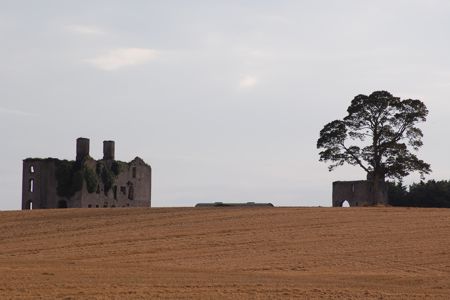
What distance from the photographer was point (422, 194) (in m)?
77.6

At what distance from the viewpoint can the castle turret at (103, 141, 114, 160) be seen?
75625mm

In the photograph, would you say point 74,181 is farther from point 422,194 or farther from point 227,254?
point 227,254

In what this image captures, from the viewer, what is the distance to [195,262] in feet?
87.3

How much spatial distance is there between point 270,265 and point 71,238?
1026 centimetres

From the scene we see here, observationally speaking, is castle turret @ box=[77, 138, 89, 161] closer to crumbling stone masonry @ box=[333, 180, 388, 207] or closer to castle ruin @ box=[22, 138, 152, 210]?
castle ruin @ box=[22, 138, 152, 210]

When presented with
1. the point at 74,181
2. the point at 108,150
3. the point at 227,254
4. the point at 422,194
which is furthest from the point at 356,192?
the point at 227,254

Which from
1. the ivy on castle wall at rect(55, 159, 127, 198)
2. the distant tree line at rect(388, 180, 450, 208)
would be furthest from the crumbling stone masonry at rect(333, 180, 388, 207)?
the ivy on castle wall at rect(55, 159, 127, 198)

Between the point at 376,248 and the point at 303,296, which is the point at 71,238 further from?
Result: the point at 303,296

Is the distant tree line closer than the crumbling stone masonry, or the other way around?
the crumbling stone masonry

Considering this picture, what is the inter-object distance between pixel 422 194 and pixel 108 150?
28.6 meters

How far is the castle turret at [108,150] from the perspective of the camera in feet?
248

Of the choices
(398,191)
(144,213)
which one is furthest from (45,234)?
(398,191)

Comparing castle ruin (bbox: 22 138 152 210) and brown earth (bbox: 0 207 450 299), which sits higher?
castle ruin (bbox: 22 138 152 210)

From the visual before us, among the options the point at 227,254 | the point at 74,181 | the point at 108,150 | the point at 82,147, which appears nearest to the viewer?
the point at 227,254
